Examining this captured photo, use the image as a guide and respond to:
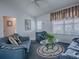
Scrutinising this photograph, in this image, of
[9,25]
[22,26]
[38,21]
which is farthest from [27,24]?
[9,25]

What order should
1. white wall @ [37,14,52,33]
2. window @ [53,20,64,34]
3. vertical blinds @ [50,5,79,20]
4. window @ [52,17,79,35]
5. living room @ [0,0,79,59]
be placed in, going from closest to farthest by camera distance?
living room @ [0,0,79,59], vertical blinds @ [50,5,79,20], window @ [52,17,79,35], window @ [53,20,64,34], white wall @ [37,14,52,33]

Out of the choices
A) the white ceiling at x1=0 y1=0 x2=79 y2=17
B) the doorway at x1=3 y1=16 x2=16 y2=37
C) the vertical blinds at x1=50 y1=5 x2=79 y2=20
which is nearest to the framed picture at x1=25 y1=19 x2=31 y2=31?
the white ceiling at x1=0 y1=0 x2=79 y2=17

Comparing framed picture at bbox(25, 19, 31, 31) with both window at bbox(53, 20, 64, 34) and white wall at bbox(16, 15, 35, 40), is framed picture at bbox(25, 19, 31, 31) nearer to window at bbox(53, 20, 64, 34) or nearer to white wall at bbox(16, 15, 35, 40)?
white wall at bbox(16, 15, 35, 40)

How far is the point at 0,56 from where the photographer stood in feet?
10.5

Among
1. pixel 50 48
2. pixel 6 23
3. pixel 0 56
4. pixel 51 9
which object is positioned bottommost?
pixel 0 56

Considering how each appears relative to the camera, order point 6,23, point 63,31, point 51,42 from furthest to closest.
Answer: point 6,23 → point 63,31 → point 51,42

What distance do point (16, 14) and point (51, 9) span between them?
2285 mm

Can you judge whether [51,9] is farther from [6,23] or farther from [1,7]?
[6,23]

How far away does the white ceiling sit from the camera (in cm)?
546

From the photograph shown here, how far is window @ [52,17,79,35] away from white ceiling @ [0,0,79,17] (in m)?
0.71

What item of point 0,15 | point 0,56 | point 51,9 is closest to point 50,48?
point 0,56

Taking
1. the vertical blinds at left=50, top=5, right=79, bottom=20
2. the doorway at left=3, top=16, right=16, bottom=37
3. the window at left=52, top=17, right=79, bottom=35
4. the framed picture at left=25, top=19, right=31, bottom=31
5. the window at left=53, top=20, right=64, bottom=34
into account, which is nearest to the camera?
the vertical blinds at left=50, top=5, right=79, bottom=20

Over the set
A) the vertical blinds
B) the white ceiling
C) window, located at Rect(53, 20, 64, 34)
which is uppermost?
the white ceiling

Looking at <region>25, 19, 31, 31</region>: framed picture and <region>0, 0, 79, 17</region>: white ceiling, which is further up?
<region>0, 0, 79, 17</region>: white ceiling
